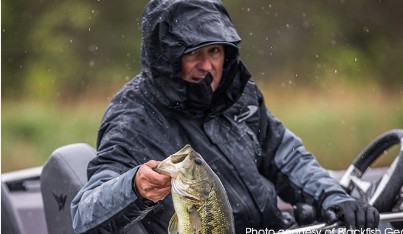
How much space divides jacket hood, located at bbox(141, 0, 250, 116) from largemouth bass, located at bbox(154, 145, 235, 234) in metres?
0.93

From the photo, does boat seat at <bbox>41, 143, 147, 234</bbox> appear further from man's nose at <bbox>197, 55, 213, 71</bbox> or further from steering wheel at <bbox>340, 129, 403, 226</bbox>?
steering wheel at <bbox>340, 129, 403, 226</bbox>

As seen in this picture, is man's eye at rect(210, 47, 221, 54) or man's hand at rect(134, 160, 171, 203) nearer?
man's hand at rect(134, 160, 171, 203)

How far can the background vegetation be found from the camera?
1136 centimetres

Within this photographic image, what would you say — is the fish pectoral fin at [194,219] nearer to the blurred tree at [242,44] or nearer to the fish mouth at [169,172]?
the fish mouth at [169,172]

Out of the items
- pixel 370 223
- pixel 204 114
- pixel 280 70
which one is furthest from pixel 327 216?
pixel 280 70

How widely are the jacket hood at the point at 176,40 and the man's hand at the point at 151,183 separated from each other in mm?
753

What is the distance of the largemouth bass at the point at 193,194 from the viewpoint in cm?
276

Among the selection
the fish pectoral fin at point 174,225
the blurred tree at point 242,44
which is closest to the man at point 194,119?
the fish pectoral fin at point 174,225

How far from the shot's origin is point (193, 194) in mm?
2766

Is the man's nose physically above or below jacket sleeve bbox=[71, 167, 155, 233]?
above

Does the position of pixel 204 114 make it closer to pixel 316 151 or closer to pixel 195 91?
pixel 195 91

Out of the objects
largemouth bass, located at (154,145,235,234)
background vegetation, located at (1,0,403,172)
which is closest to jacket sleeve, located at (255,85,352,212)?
largemouth bass, located at (154,145,235,234)

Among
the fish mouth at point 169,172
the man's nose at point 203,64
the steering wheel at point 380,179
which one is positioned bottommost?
the steering wheel at point 380,179

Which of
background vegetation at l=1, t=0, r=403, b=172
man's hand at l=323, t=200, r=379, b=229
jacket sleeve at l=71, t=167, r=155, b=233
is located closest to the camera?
jacket sleeve at l=71, t=167, r=155, b=233
